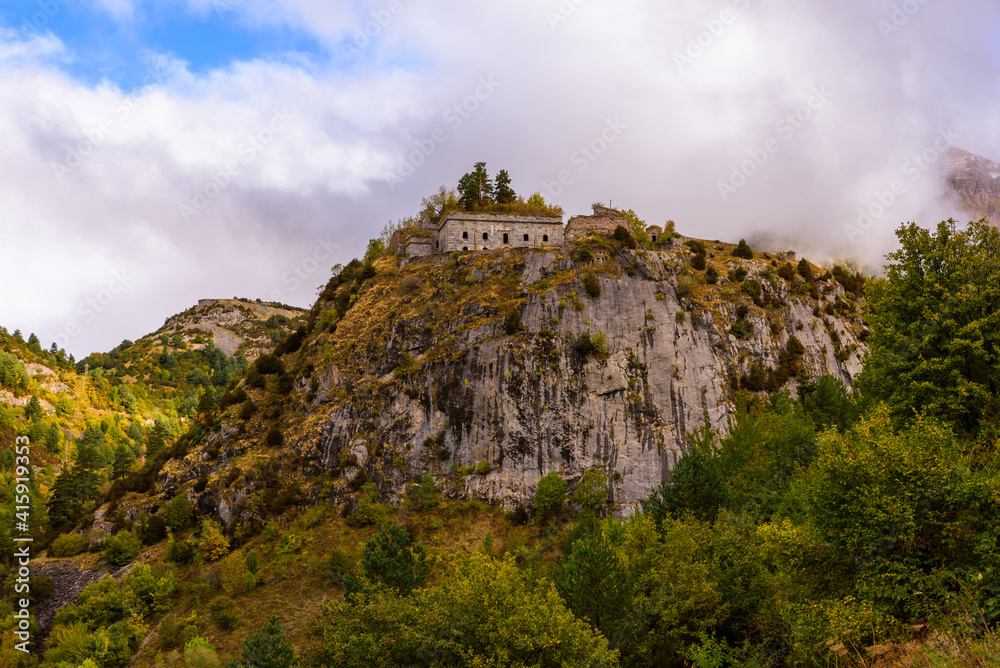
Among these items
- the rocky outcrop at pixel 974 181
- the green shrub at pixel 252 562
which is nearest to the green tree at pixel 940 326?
the green shrub at pixel 252 562

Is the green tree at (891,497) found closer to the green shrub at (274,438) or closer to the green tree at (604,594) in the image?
the green tree at (604,594)

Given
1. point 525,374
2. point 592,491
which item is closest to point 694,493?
point 592,491

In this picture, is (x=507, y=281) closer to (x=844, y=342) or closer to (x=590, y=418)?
(x=590, y=418)

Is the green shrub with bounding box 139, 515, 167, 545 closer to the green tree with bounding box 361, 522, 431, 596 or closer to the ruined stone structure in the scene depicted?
the green tree with bounding box 361, 522, 431, 596

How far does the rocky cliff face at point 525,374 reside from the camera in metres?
55.5

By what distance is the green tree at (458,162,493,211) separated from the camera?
75250 millimetres

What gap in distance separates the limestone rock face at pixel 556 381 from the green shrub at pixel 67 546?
20778mm

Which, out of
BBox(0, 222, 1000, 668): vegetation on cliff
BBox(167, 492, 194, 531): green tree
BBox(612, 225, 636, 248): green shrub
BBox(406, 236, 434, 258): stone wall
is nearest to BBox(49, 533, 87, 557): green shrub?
BBox(0, 222, 1000, 668): vegetation on cliff

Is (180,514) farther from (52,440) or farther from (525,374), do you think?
(52,440)

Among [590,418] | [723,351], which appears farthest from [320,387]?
[723,351]

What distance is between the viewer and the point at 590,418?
186 ft

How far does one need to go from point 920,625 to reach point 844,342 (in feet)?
187

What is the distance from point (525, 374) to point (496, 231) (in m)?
20.3

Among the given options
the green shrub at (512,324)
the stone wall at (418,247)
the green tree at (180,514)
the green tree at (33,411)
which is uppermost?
the stone wall at (418,247)
